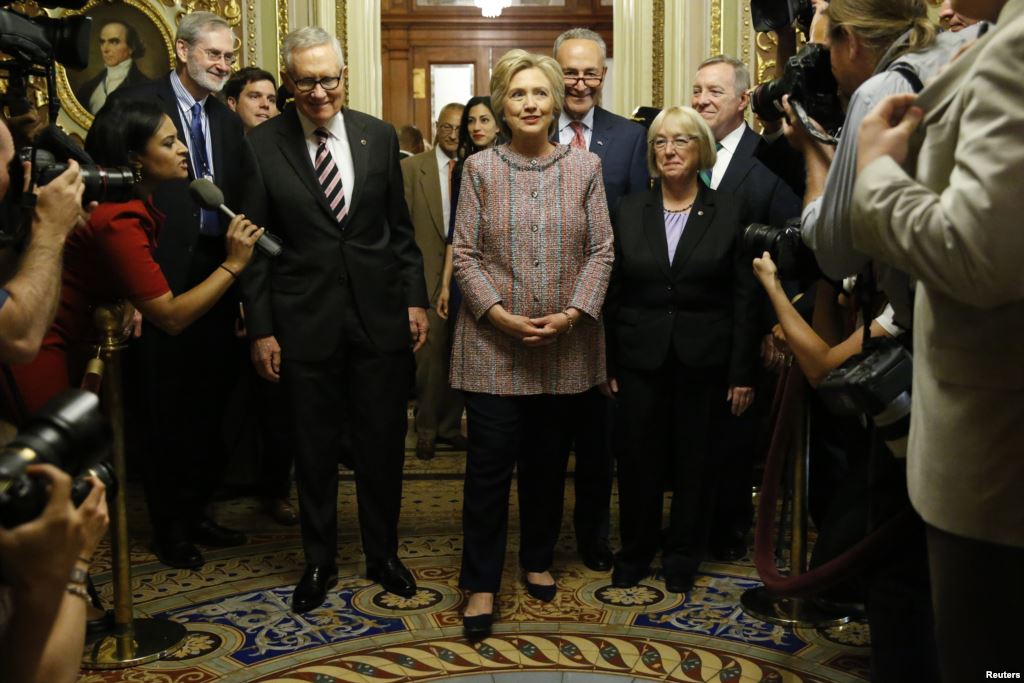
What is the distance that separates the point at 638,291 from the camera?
3.61 meters

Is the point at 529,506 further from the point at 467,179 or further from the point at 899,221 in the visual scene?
the point at 899,221

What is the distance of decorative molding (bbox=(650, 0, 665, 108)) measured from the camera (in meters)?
7.39

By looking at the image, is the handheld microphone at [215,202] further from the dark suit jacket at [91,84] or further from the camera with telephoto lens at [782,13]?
the dark suit jacket at [91,84]

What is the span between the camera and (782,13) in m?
3.03

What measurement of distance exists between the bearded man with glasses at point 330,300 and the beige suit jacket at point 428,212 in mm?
1828

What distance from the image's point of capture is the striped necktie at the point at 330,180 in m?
3.48

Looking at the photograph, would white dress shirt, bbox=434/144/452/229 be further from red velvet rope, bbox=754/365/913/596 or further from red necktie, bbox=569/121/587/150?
red velvet rope, bbox=754/365/913/596

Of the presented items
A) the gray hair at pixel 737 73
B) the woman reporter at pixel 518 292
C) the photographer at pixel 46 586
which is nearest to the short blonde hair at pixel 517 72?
the woman reporter at pixel 518 292

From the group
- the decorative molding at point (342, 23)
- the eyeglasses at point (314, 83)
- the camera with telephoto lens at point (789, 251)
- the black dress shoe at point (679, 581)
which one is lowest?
the black dress shoe at point (679, 581)

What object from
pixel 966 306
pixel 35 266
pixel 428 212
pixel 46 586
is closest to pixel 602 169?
pixel 428 212

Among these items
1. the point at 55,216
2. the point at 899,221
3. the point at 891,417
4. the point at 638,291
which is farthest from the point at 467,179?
the point at 899,221

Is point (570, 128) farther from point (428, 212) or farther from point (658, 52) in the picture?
point (658, 52)

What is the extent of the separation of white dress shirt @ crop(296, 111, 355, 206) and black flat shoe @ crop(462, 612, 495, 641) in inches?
53.8

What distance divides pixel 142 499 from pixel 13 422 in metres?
2.60
